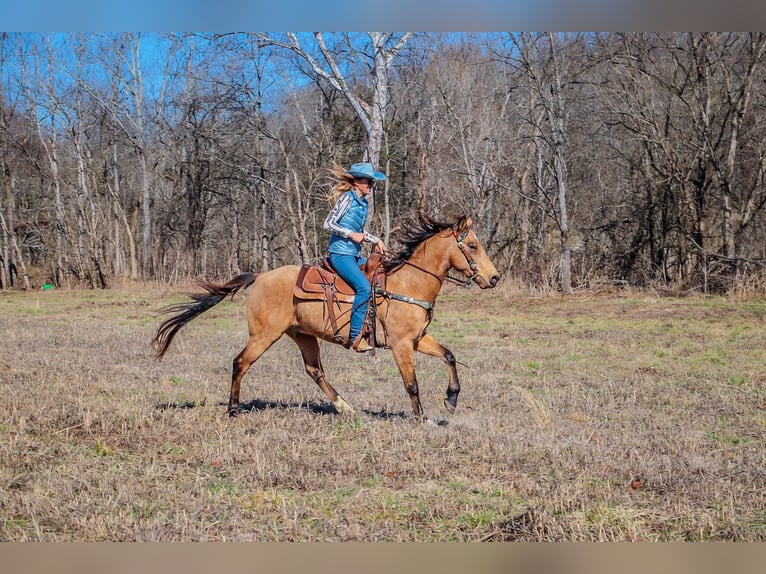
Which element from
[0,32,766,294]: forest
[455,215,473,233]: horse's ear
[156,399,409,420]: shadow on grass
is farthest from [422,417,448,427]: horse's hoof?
[0,32,766,294]: forest

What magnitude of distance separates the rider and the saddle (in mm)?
87

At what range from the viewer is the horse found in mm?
8305

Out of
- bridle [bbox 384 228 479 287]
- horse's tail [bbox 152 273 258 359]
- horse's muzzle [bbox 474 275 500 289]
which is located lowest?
horse's tail [bbox 152 273 258 359]

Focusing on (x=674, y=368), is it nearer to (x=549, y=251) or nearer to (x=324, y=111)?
(x=549, y=251)

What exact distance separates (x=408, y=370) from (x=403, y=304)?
719mm

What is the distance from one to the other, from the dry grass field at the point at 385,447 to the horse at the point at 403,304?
19.5 inches

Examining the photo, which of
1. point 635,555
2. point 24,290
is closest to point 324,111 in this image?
point 24,290

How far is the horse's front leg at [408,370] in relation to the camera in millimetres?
8133

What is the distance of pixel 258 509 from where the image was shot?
5.18 meters

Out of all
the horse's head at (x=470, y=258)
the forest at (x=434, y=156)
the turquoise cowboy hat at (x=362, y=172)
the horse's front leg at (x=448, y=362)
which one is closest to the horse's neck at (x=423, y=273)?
the horse's head at (x=470, y=258)

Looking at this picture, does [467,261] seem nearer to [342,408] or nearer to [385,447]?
[342,408]

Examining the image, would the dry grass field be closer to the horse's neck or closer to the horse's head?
the horse's neck

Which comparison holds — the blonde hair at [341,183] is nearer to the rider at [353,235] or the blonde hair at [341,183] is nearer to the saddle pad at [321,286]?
the rider at [353,235]

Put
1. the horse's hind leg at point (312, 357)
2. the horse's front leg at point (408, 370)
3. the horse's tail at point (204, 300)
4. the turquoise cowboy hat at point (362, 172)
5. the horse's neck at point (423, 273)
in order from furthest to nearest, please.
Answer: the horse's tail at point (204, 300), the horse's hind leg at point (312, 357), the horse's neck at point (423, 273), the turquoise cowboy hat at point (362, 172), the horse's front leg at point (408, 370)
